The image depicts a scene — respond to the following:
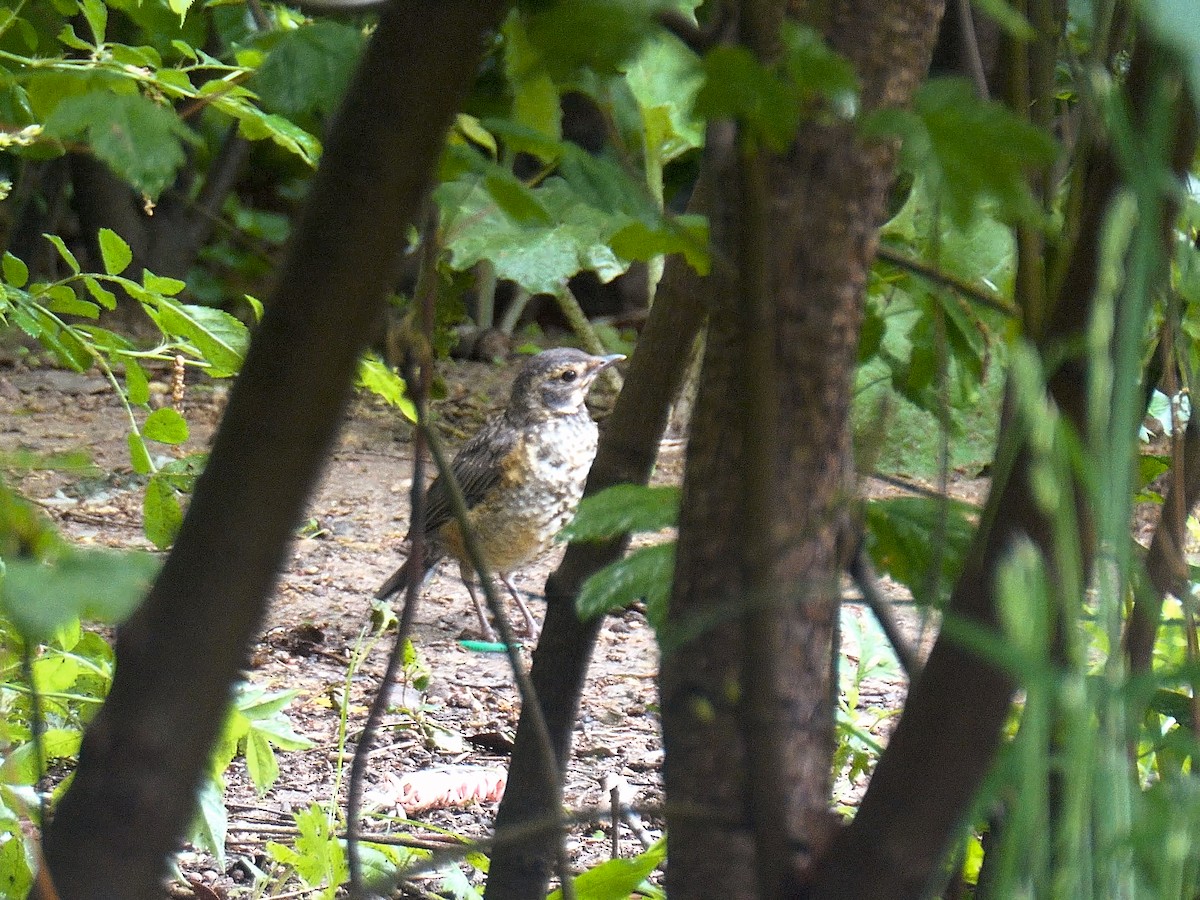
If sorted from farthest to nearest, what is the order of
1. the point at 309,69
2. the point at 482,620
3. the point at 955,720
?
the point at 482,620
the point at 309,69
the point at 955,720

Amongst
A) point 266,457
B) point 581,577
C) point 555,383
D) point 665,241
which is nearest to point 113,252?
point 581,577

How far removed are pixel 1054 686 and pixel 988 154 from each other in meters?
0.24

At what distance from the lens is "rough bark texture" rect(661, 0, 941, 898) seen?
904mm

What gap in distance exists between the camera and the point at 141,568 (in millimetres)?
674

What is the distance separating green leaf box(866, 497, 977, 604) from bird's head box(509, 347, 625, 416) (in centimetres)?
363

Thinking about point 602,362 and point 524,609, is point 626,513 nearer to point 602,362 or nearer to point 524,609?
point 524,609

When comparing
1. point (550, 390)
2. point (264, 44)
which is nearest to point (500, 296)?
point (550, 390)

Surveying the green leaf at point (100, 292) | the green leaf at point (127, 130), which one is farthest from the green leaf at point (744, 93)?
the green leaf at point (100, 292)

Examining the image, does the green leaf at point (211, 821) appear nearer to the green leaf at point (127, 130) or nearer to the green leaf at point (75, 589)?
the green leaf at point (127, 130)

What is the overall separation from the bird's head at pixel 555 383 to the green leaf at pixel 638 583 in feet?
11.8

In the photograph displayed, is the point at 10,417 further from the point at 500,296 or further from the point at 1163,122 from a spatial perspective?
the point at 1163,122

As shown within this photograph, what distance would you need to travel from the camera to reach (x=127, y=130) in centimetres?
101

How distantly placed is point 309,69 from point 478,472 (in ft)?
12.0

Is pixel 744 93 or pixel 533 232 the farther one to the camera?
pixel 533 232
